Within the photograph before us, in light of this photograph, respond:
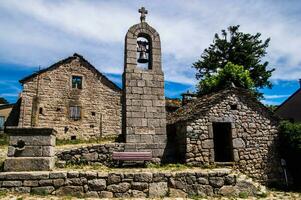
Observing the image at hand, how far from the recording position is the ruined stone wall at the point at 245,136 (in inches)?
360

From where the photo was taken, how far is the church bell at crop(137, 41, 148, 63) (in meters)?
9.43

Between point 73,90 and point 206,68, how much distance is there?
12.3 metres

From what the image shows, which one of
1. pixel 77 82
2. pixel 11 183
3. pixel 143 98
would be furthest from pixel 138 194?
pixel 77 82

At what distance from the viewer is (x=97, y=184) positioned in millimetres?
6207

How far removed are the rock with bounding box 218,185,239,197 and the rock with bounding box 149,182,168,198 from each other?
1.49 metres

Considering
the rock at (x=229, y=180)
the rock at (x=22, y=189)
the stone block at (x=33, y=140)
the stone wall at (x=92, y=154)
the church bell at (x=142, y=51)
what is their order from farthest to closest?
the church bell at (x=142, y=51)
the stone wall at (x=92, y=154)
the rock at (x=229, y=180)
the stone block at (x=33, y=140)
the rock at (x=22, y=189)

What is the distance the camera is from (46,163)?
6438 mm

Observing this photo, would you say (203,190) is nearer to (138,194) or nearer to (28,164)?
(138,194)

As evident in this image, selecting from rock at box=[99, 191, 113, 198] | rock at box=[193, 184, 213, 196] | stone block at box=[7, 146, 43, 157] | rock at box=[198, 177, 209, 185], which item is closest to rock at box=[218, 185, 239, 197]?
rock at box=[193, 184, 213, 196]

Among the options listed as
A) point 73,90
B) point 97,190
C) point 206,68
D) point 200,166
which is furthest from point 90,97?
point 97,190

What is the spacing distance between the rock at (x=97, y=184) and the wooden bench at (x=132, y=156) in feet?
5.49

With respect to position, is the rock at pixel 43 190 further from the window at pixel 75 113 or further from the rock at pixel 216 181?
the window at pixel 75 113

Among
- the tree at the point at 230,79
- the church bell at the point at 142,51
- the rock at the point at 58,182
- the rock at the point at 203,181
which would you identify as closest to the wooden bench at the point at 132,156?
the rock at the point at 203,181

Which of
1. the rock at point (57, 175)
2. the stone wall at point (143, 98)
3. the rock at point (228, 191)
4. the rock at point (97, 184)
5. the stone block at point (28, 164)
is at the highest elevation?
the stone wall at point (143, 98)
